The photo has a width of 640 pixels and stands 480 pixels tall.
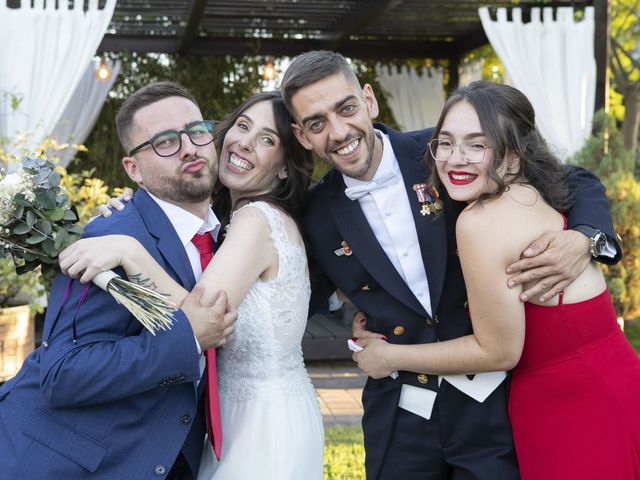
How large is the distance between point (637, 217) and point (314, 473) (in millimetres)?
5689

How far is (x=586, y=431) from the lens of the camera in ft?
7.45

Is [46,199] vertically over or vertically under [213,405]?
over

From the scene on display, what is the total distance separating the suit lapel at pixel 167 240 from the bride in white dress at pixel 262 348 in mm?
86

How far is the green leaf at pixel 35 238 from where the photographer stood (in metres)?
2.16

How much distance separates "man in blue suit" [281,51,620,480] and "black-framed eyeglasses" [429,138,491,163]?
0.21 m

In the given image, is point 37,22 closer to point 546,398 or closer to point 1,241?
point 1,241

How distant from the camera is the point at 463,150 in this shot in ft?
7.74

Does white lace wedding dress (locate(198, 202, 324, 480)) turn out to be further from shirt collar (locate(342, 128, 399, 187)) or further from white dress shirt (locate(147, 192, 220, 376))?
shirt collar (locate(342, 128, 399, 187))

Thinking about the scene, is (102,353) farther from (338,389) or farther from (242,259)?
(338,389)

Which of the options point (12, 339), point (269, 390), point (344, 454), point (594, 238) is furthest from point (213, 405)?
point (12, 339)

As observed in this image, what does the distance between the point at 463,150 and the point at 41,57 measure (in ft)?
19.1

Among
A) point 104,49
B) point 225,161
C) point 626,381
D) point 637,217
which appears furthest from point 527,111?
point 104,49

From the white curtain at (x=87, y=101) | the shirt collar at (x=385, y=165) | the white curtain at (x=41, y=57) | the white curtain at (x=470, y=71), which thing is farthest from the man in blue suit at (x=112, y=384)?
the white curtain at (x=470, y=71)

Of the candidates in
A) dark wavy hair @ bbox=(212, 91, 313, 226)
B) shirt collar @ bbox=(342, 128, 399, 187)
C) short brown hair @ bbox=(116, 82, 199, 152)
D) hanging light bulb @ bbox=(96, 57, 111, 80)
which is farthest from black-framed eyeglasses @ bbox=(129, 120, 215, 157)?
hanging light bulb @ bbox=(96, 57, 111, 80)
